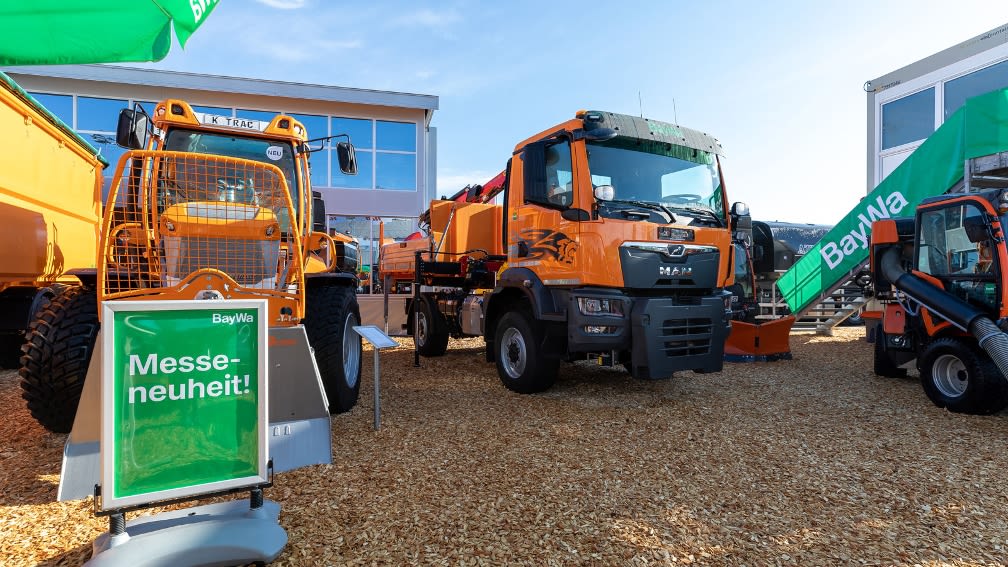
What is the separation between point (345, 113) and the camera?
1505 cm

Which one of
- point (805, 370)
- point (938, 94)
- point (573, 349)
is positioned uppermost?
point (938, 94)

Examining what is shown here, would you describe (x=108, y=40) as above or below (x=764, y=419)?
above

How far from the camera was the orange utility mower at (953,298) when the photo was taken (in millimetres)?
4859

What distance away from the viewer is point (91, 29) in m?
2.27

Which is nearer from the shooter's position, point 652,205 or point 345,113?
point 652,205

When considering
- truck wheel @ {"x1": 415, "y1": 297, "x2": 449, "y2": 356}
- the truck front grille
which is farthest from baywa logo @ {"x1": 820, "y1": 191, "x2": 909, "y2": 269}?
truck wheel @ {"x1": 415, "y1": 297, "x2": 449, "y2": 356}

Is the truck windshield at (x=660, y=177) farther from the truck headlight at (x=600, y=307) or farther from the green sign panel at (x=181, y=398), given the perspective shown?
the green sign panel at (x=181, y=398)

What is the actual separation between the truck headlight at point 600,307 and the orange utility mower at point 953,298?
124 inches

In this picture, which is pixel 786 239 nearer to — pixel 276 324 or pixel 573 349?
pixel 573 349

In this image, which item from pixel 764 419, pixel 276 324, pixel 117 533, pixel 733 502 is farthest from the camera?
pixel 764 419

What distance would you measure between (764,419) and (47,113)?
8045 mm

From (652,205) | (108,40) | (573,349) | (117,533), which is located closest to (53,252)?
(108,40)

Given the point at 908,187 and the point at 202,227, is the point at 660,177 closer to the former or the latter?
the point at 202,227

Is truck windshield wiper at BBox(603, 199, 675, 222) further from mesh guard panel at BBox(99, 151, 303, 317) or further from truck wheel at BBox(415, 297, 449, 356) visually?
truck wheel at BBox(415, 297, 449, 356)
